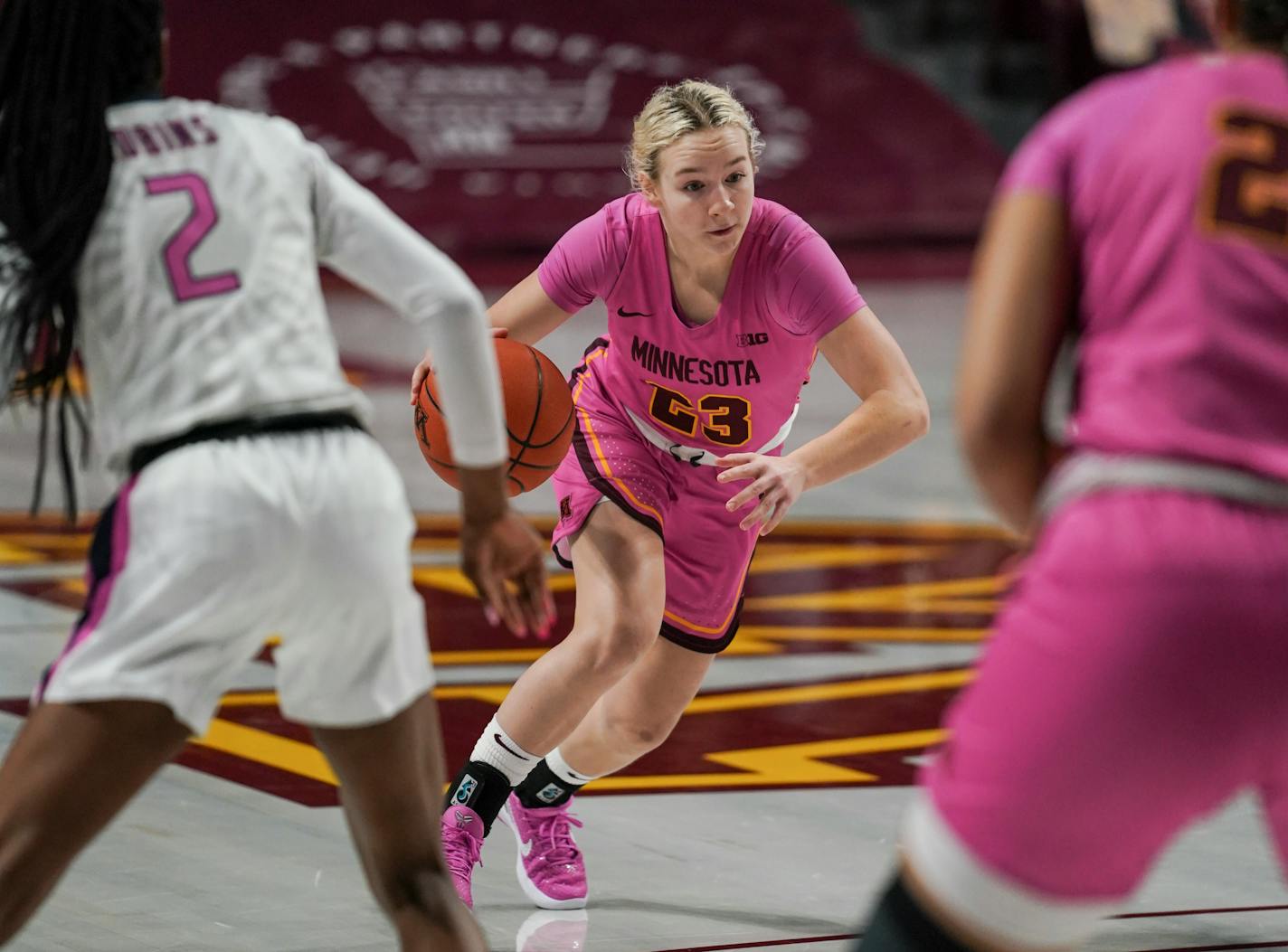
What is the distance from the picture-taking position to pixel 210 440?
8.13 feet

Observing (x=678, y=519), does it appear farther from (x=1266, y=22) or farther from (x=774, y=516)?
(x=1266, y=22)

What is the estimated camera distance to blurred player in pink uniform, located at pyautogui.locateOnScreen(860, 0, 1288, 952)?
1940 millimetres

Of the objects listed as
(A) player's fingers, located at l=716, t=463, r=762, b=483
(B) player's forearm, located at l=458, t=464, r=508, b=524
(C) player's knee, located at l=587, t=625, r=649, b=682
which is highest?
(B) player's forearm, located at l=458, t=464, r=508, b=524

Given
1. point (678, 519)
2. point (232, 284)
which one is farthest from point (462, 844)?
point (232, 284)

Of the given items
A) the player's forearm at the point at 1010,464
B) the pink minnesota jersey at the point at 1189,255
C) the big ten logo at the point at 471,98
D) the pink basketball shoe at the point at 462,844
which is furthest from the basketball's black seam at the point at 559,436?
the big ten logo at the point at 471,98

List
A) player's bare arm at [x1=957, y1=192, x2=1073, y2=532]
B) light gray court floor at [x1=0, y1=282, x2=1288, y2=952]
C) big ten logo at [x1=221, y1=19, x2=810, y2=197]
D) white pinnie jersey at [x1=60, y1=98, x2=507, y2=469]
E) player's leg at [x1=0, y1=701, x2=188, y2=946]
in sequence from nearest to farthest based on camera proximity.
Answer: player's bare arm at [x1=957, y1=192, x2=1073, y2=532], player's leg at [x1=0, y1=701, x2=188, y2=946], white pinnie jersey at [x1=60, y1=98, x2=507, y2=469], light gray court floor at [x1=0, y1=282, x2=1288, y2=952], big ten logo at [x1=221, y1=19, x2=810, y2=197]

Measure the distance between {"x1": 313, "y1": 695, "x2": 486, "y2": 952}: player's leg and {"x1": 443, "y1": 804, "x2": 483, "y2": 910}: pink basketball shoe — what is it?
4.24 feet

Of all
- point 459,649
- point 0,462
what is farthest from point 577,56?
point 459,649

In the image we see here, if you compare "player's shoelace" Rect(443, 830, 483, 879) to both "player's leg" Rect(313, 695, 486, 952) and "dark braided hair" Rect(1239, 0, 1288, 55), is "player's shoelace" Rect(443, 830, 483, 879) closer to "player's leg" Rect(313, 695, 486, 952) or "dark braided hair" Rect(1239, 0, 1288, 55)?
"player's leg" Rect(313, 695, 486, 952)

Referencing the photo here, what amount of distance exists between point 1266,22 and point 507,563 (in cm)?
116

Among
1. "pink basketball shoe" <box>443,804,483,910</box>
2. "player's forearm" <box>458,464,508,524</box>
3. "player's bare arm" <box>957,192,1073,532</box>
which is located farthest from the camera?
"pink basketball shoe" <box>443,804,483,910</box>

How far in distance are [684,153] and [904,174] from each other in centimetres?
1437

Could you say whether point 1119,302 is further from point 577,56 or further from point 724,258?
point 577,56

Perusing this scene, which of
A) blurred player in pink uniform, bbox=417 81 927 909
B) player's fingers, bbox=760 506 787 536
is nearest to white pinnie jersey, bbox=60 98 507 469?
player's fingers, bbox=760 506 787 536
